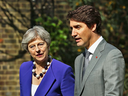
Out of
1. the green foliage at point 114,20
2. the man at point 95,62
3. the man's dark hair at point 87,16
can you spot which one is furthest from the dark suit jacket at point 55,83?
the green foliage at point 114,20

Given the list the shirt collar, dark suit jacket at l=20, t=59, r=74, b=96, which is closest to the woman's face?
dark suit jacket at l=20, t=59, r=74, b=96

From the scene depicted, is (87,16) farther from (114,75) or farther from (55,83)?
(55,83)

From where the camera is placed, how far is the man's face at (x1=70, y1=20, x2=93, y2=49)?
2176mm

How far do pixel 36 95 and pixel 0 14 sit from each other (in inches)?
114

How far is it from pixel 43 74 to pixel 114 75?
122 centimetres

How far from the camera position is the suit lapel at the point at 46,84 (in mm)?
2711

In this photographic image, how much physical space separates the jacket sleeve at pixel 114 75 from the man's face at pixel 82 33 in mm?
306

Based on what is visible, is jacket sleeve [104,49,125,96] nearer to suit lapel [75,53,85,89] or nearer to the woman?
suit lapel [75,53,85,89]

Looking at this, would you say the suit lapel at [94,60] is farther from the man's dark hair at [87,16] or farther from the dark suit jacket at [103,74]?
the man's dark hair at [87,16]

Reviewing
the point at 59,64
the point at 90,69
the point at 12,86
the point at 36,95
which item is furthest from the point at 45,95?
the point at 12,86

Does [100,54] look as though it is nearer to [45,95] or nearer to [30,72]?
[45,95]

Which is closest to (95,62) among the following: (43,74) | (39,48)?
(39,48)

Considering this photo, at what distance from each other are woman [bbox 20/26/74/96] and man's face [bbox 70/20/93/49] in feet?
2.08

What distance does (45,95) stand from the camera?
270cm
